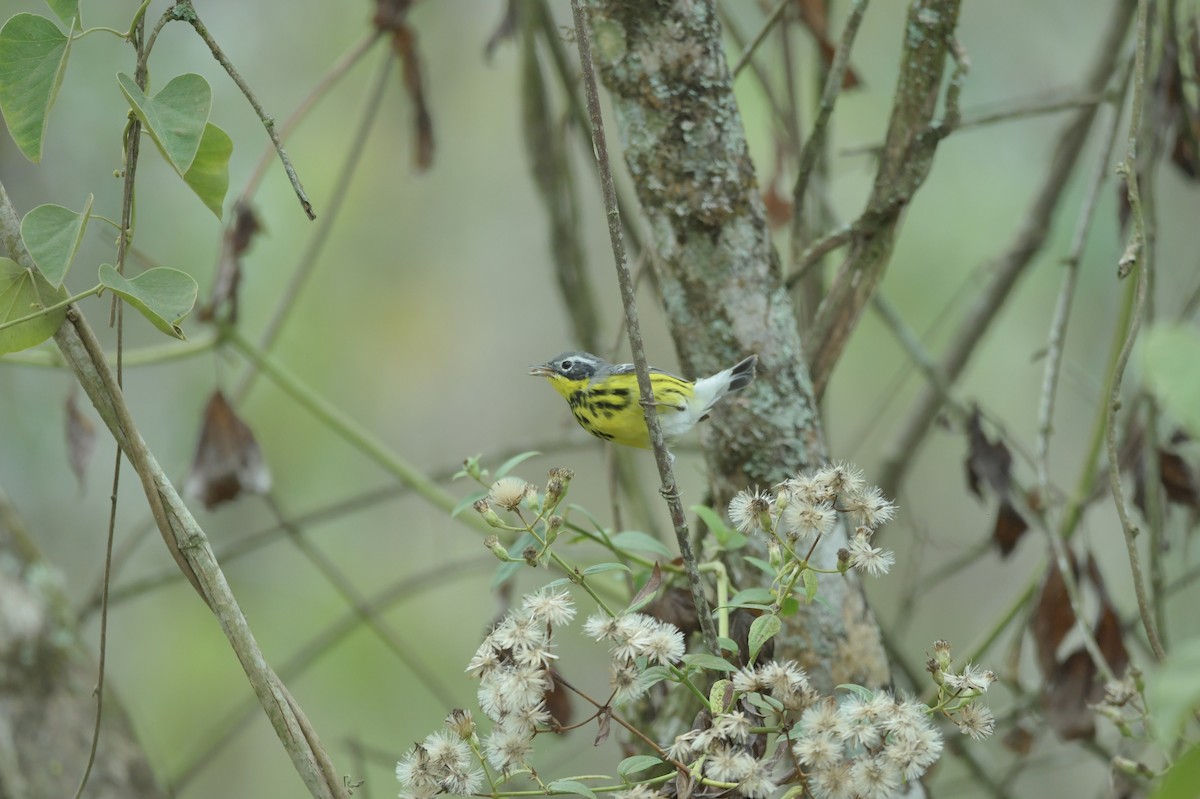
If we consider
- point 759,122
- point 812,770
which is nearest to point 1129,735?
point 812,770

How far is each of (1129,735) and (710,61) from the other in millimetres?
1183

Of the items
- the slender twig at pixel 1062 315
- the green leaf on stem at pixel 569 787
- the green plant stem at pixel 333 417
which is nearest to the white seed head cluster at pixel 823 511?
the green leaf on stem at pixel 569 787

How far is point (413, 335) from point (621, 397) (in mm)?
4051

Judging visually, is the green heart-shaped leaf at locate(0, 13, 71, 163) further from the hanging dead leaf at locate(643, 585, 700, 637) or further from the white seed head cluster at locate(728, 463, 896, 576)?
the hanging dead leaf at locate(643, 585, 700, 637)

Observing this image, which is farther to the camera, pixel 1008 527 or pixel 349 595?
pixel 349 595

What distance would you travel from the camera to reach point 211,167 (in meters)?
1.25

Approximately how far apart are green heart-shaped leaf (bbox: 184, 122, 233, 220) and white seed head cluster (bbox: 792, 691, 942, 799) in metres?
0.88

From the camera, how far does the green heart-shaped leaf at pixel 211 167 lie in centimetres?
124

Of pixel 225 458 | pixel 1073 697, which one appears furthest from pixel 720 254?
pixel 225 458

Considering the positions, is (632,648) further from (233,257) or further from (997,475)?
(233,257)

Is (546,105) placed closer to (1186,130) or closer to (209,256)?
(1186,130)

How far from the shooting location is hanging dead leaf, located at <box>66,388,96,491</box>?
2.45 meters

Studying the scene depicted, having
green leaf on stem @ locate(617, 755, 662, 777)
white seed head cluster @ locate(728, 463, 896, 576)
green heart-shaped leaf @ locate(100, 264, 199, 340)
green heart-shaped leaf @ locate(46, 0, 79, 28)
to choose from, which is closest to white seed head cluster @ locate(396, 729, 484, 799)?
green leaf on stem @ locate(617, 755, 662, 777)

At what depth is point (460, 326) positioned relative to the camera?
6.46 metres
